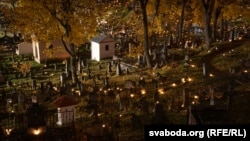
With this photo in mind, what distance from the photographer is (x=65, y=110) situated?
58.7 ft

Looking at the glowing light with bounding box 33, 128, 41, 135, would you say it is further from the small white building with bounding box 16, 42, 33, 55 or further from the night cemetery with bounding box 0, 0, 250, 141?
the small white building with bounding box 16, 42, 33, 55

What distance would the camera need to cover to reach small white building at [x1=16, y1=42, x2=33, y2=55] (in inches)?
1726

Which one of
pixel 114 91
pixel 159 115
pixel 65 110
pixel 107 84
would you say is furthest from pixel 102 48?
pixel 159 115

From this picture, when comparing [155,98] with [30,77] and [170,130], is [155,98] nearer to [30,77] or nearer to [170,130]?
[170,130]

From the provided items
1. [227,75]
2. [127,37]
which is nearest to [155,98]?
[227,75]

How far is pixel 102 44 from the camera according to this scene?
3891 centimetres

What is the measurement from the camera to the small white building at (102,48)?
3869cm

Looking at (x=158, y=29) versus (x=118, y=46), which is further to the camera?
(x=118, y=46)

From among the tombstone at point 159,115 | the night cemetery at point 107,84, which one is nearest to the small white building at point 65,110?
the night cemetery at point 107,84

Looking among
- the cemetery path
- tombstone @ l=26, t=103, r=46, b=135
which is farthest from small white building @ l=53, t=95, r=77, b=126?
the cemetery path

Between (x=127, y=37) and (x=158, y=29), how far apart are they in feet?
44.2

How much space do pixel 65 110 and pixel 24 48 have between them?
93.5 feet

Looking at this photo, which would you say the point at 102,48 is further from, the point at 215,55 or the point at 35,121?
the point at 35,121

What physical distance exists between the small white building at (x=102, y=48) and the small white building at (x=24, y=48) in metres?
9.65
